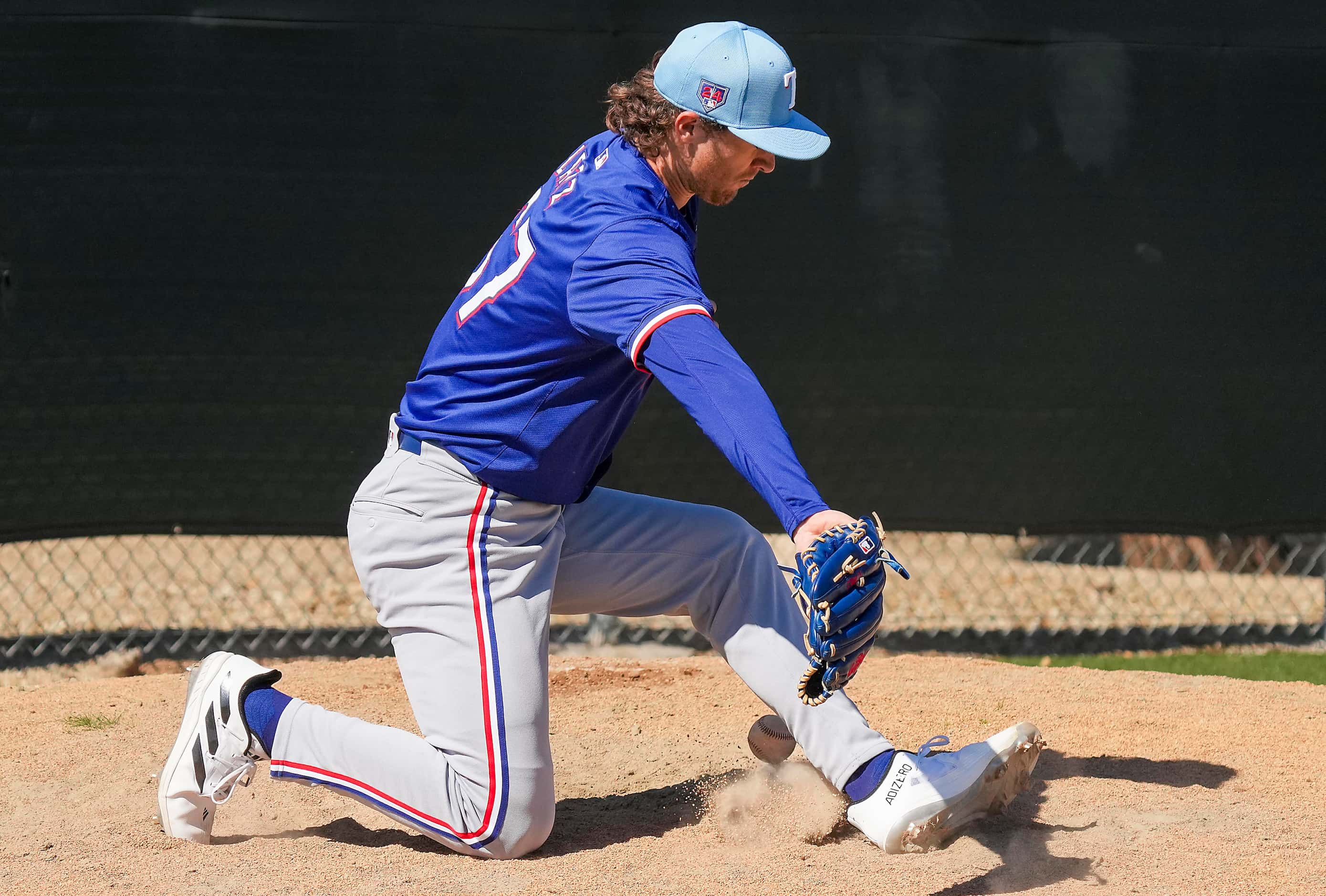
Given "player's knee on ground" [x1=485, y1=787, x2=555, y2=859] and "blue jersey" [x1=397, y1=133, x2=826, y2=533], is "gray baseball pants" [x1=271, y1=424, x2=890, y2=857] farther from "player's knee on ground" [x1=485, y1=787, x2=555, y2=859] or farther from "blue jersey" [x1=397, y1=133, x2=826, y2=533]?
"blue jersey" [x1=397, y1=133, x2=826, y2=533]

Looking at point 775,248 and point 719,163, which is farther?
point 775,248

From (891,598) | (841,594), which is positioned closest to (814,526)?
(841,594)

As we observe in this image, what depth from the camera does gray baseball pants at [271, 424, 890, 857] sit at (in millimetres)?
2605

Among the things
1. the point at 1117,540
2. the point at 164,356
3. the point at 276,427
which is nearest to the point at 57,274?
the point at 164,356

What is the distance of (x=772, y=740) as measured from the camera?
290 cm

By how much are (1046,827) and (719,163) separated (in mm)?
1514

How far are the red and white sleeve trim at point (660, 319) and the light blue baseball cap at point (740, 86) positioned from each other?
453 millimetres

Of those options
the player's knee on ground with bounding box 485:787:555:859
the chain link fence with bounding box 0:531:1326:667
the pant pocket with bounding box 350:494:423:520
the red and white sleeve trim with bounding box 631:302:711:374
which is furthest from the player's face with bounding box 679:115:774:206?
the chain link fence with bounding box 0:531:1326:667

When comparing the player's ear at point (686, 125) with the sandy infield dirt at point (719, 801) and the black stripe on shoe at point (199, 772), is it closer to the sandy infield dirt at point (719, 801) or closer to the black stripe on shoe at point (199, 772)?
the sandy infield dirt at point (719, 801)

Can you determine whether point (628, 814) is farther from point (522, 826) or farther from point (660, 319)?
point (660, 319)

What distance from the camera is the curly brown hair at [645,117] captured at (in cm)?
253

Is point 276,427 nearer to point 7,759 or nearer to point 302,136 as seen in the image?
point 302,136

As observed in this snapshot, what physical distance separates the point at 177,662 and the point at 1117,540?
3.80 meters

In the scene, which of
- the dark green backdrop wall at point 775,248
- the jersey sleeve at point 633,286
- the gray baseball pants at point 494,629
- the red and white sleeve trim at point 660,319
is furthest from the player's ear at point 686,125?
the dark green backdrop wall at point 775,248
